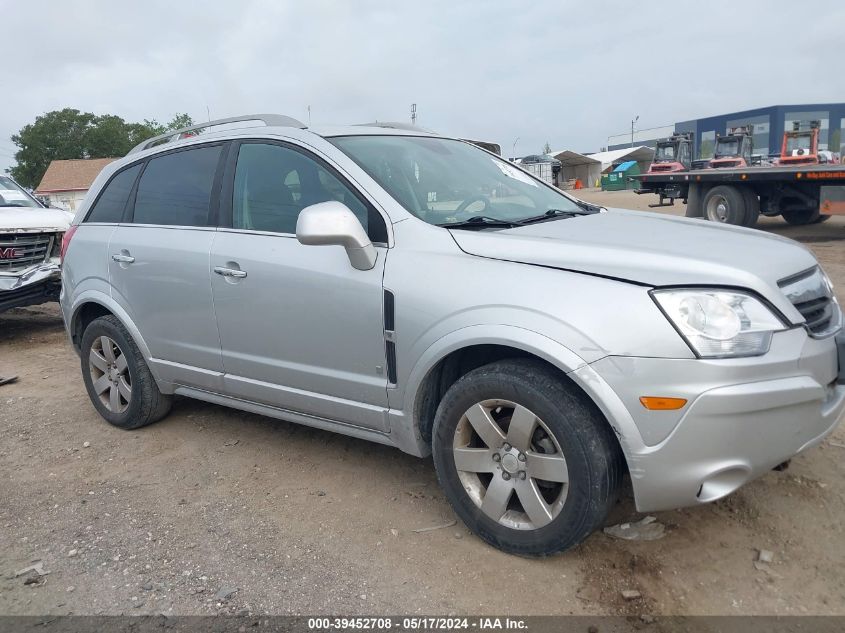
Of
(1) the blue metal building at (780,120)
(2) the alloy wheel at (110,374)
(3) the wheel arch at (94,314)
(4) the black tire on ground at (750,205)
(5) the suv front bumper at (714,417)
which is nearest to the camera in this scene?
(5) the suv front bumper at (714,417)

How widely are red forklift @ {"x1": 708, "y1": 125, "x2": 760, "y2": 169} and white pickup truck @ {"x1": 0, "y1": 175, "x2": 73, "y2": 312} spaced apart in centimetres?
1807

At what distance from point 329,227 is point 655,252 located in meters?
1.29

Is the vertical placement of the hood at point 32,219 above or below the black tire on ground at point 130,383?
above

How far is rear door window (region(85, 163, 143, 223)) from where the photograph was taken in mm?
4352

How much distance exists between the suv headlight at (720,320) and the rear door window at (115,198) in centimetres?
342

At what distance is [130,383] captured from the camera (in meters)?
4.29

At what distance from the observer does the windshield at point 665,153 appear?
24156mm

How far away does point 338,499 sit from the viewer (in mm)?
3373

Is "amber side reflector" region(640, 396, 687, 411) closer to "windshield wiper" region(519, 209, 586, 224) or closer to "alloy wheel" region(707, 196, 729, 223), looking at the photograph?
"windshield wiper" region(519, 209, 586, 224)

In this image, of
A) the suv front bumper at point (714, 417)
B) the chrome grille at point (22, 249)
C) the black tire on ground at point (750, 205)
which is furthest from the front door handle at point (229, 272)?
the black tire on ground at point (750, 205)

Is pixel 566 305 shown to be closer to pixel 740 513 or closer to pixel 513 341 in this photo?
pixel 513 341

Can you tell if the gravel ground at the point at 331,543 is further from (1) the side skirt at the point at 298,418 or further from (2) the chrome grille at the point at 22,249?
(2) the chrome grille at the point at 22,249

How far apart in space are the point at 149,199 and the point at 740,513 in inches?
144

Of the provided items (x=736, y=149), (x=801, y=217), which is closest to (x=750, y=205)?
(x=801, y=217)
